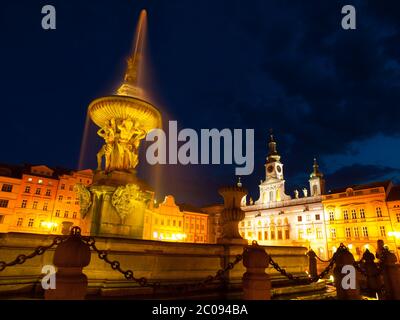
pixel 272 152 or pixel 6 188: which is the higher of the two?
pixel 272 152

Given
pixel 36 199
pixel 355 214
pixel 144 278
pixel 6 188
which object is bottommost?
pixel 144 278

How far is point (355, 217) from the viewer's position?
4159cm

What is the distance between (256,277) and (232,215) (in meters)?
3.69

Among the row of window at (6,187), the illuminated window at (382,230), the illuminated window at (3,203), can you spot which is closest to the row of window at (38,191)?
the row of window at (6,187)

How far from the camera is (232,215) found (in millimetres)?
8312

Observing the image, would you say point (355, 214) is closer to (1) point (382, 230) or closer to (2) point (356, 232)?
(2) point (356, 232)

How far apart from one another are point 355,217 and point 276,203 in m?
16.4

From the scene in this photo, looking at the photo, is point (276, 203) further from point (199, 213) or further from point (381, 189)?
point (381, 189)

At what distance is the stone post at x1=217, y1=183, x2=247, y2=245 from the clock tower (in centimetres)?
4986

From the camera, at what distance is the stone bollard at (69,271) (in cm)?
375

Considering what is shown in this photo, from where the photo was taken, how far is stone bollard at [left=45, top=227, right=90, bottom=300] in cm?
375

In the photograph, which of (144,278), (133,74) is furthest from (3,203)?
(144,278)

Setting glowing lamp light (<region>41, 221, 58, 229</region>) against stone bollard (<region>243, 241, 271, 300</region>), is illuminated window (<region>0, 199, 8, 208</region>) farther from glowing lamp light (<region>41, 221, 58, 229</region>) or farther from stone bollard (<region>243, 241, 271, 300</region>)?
stone bollard (<region>243, 241, 271, 300</region>)

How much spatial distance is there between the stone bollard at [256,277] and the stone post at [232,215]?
→ 3.28 m
